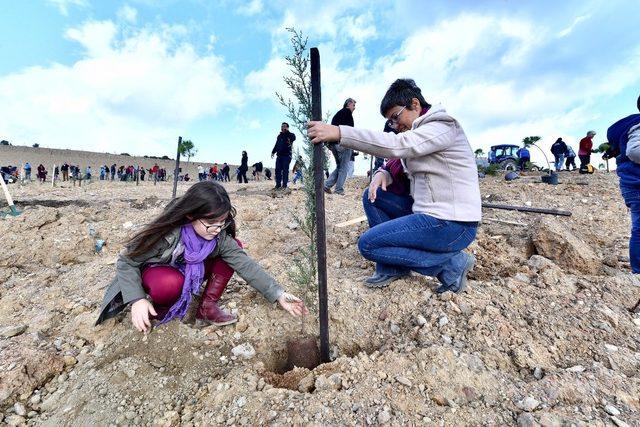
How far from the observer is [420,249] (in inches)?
92.2

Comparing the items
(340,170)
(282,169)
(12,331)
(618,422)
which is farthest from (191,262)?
(282,169)

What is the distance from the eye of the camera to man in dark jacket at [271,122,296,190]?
7660mm

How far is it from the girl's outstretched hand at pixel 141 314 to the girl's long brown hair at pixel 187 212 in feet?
0.93

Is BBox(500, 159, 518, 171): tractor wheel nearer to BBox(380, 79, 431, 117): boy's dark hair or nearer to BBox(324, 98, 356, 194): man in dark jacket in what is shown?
BBox(324, 98, 356, 194): man in dark jacket

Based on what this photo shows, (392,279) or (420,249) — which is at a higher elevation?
(420,249)

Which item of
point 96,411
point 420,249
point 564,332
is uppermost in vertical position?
point 420,249

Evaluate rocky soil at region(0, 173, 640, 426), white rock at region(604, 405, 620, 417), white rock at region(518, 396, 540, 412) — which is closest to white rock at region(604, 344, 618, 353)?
rocky soil at region(0, 173, 640, 426)

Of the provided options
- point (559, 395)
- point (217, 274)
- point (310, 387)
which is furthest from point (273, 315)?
point (559, 395)

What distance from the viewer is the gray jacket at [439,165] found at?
1.92 meters

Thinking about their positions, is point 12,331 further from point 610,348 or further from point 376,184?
point 610,348

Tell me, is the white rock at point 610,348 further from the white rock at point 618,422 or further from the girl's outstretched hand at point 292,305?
the girl's outstretched hand at point 292,305

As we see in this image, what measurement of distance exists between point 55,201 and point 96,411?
649 centimetres

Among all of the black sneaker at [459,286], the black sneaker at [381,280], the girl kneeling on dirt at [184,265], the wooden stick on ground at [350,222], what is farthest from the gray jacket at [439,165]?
the wooden stick on ground at [350,222]

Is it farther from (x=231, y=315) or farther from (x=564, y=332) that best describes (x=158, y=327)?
(x=564, y=332)
